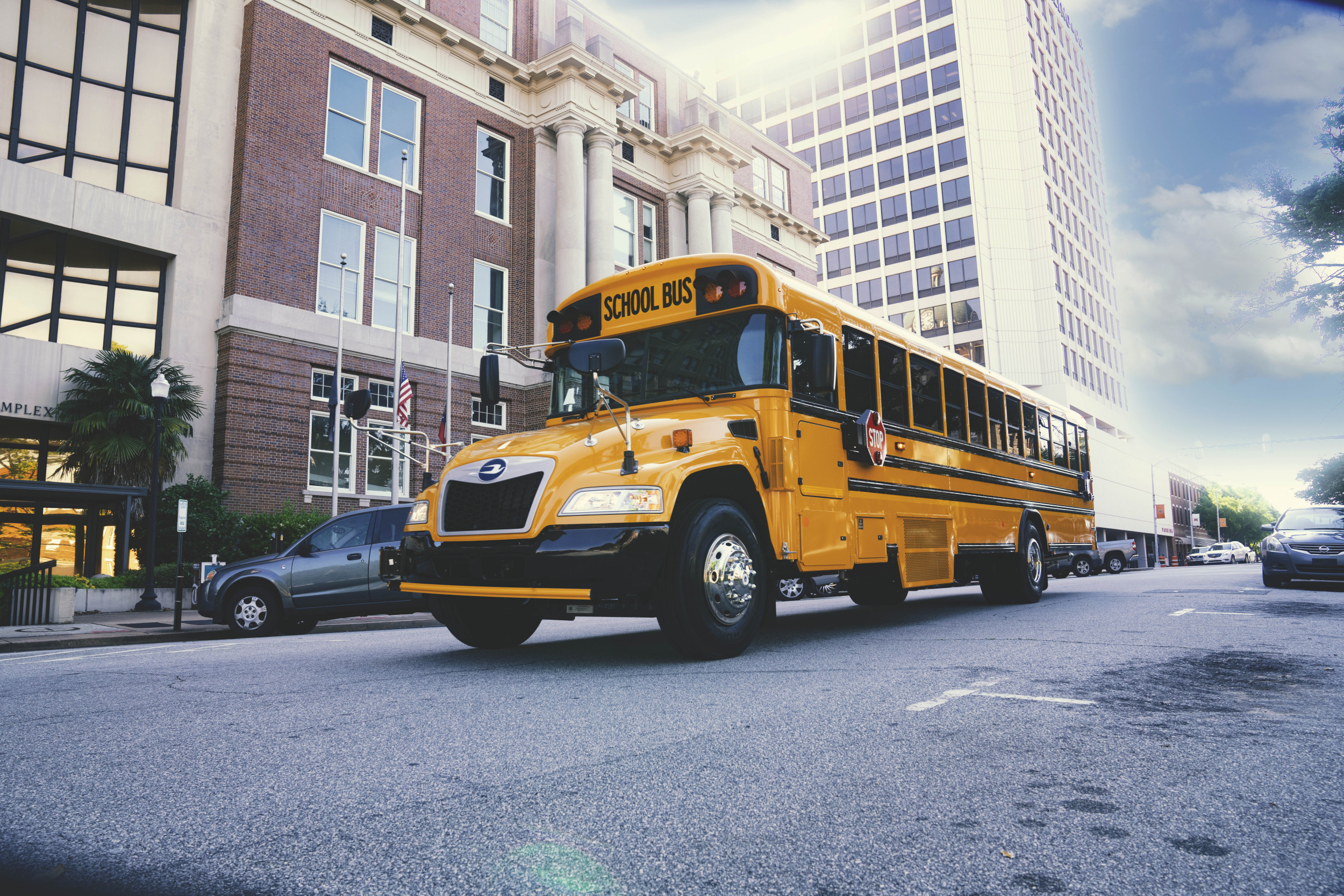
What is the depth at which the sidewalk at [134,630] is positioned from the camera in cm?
1037

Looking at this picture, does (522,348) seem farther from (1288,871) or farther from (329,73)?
(329,73)

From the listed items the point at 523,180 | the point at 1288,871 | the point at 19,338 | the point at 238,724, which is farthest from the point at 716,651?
the point at 523,180

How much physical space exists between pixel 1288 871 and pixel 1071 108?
85.3 meters

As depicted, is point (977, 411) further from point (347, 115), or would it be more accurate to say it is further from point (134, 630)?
point (347, 115)

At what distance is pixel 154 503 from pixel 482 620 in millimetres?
11994

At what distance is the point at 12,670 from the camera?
7152 mm

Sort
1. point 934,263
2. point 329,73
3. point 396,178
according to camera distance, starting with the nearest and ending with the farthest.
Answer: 1. point 329,73
2. point 396,178
3. point 934,263

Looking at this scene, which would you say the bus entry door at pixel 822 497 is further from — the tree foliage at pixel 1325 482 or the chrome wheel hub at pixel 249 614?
the tree foliage at pixel 1325 482

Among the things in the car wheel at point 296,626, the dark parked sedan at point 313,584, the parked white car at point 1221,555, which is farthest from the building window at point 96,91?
the parked white car at point 1221,555

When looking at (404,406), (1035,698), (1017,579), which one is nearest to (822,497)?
(1035,698)

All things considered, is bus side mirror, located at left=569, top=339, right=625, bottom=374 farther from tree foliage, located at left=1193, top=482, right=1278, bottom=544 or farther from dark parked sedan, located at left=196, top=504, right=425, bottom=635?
tree foliage, located at left=1193, top=482, right=1278, bottom=544

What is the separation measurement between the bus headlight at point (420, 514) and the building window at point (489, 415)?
20.6 m

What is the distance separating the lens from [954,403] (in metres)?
10.1

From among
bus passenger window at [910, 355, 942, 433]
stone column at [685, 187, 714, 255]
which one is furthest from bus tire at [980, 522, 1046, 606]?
stone column at [685, 187, 714, 255]
